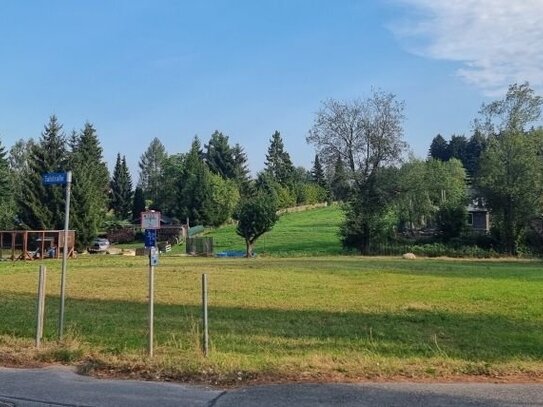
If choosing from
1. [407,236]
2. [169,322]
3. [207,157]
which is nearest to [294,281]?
[169,322]

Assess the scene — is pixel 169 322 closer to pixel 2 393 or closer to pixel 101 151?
pixel 2 393

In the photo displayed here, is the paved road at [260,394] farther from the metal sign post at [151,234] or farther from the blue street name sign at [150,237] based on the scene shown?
the blue street name sign at [150,237]

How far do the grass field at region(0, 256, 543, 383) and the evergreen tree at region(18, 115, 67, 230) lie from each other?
37490 millimetres

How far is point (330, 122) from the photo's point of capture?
235 ft

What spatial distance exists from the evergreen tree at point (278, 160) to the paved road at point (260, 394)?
13801 centimetres

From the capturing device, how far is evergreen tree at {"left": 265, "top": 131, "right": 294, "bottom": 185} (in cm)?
14550

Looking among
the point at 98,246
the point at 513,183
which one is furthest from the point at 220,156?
the point at 513,183

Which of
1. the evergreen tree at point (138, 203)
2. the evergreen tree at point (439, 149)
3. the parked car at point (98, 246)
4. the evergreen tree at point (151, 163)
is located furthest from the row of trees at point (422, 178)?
the evergreen tree at point (439, 149)

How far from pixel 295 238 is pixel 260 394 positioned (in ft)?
245

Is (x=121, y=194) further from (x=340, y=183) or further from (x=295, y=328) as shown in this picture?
(x=295, y=328)

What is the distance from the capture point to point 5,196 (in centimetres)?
8200

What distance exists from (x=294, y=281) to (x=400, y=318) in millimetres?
10988

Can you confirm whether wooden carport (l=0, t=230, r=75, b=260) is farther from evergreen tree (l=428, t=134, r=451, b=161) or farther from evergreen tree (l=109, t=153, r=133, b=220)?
evergreen tree (l=428, t=134, r=451, b=161)

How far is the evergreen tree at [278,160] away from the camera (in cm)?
14550
